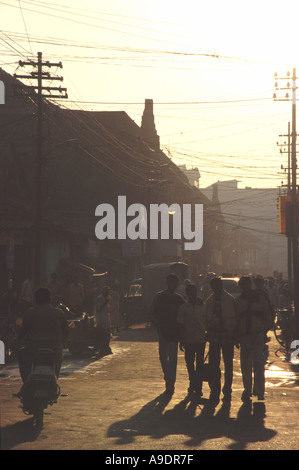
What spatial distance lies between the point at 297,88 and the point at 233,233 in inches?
4598

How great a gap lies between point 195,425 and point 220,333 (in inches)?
103

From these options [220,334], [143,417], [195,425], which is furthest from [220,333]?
[195,425]

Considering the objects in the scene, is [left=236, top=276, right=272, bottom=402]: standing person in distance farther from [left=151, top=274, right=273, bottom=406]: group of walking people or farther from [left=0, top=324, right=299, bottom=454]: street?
[left=0, top=324, right=299, bottom=454]: street

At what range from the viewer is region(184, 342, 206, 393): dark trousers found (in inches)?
567

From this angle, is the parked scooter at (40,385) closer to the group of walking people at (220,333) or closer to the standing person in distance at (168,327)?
the group of walking people at (220,333)

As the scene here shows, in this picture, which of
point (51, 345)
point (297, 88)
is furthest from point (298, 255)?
point (51, 345)

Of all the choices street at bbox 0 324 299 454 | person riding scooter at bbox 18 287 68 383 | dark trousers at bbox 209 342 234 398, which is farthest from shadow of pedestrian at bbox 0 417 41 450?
dark trousers at bbox 209 342 234 398

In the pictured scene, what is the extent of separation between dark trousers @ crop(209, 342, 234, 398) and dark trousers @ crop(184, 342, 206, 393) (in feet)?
1.05

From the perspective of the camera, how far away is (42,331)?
1161cm

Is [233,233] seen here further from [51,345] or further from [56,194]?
[51,345]

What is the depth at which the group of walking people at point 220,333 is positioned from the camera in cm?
1385

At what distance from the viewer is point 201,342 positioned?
14.7m

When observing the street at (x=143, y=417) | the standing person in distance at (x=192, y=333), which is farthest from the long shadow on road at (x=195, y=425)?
the standing person in distance at (x=192, y=333)

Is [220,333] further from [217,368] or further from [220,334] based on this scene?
[217,368]
